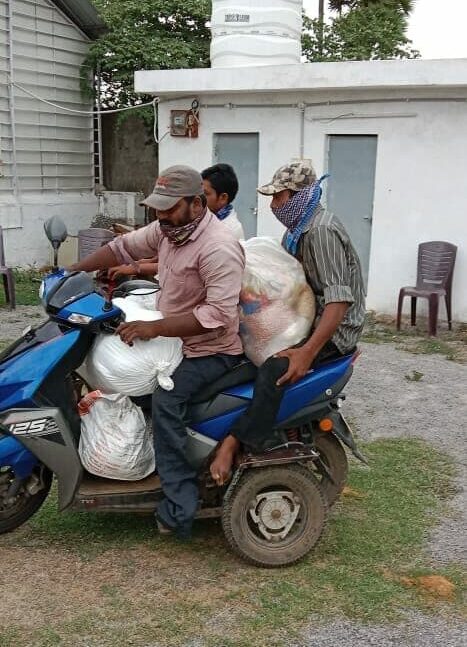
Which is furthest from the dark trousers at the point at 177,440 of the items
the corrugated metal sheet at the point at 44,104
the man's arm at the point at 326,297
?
the corrugated metal sheet at the point at 44,104

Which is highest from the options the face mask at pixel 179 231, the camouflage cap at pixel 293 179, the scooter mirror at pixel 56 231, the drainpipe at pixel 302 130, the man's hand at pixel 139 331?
the drainpipe at pixel 302 130

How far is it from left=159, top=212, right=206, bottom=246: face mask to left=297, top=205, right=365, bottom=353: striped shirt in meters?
0.50

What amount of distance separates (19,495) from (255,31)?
7.92 metres

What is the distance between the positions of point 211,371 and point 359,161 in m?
6.45

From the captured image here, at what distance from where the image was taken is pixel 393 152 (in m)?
8.66

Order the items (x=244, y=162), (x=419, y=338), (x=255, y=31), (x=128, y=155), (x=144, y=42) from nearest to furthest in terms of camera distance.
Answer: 1. (x=419, y=338)
2. (x=255, y=31)
3. (x=244, y=162)
4. (x=144, y=42)
5. (x=128, y=155)

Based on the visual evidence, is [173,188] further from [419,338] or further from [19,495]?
[419,338]

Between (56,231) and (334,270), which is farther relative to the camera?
(56,231)

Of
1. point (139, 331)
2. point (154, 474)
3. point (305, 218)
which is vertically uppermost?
point (305, 218)

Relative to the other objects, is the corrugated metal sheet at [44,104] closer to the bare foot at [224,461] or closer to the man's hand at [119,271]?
the man's hand at [119,271]

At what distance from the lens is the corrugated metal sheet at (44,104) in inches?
471

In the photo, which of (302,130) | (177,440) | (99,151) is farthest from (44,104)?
(177,440)

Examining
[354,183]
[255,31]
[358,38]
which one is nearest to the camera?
[354,183]

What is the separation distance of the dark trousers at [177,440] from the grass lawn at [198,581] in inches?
11.9
